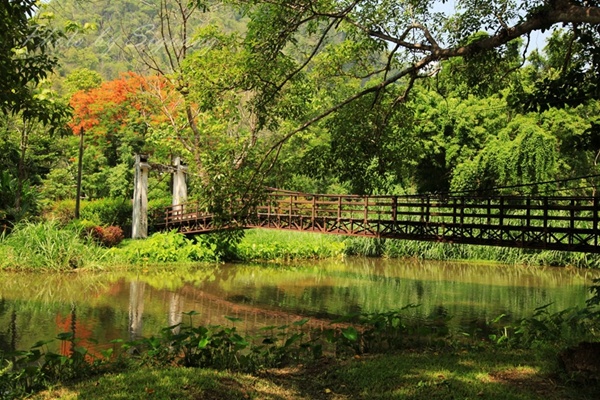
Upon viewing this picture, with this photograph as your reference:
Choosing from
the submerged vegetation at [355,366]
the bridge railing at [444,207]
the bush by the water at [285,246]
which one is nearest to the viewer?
the submerged vegetation at [355,366]

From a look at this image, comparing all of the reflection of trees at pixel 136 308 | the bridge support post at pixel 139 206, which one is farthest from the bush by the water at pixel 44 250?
the bridge support post at pixel 139 206

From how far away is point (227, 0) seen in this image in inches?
617

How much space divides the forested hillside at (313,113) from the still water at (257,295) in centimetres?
248

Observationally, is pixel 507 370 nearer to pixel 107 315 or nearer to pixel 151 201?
pixel 107 315

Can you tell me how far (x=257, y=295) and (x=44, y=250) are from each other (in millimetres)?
5851

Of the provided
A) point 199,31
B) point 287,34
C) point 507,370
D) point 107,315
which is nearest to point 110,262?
point 107,315

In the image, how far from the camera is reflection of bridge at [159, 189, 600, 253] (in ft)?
33.8

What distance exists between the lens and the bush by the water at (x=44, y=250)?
13.9m

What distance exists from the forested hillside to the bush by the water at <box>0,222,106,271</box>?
1849mm

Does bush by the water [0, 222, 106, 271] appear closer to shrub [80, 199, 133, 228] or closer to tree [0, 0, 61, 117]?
shrub [80, 199, 133, 228]

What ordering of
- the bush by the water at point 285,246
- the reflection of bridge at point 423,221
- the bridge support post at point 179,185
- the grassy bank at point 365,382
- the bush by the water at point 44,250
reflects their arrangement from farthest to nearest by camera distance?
the bridge support post at point 179,185 → the bush by the water at point 285,246 → the bush by the water at point 44,250 → the reflection of bridge at point 423,221 → the grassy bank at point 365,382

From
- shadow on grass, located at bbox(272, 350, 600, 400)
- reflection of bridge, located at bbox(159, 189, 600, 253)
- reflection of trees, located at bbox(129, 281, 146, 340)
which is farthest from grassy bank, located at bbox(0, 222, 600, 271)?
shadow on grass, located at bbox(272, 350, 600, 400)

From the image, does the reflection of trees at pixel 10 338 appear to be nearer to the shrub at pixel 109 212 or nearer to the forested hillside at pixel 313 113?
the forested hillside at pixel 313 113

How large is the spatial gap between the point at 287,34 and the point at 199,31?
10.9 metres
